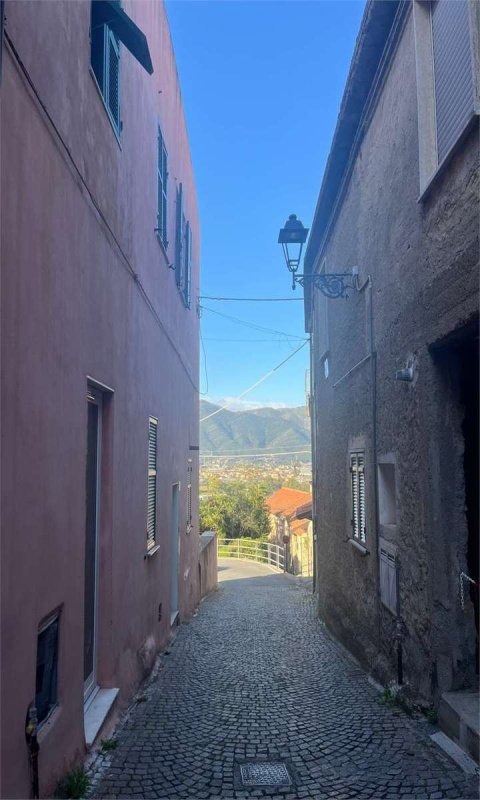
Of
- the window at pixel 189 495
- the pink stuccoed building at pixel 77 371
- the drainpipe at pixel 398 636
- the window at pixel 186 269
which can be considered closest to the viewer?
the pink stuccoed building at pixel 77 371

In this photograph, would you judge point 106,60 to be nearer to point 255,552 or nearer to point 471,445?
point 471,445

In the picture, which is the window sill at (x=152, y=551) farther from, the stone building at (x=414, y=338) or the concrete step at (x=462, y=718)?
the concrete step at (x=462, y=718)

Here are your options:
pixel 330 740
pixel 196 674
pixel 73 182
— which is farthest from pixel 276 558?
pixel 73 182

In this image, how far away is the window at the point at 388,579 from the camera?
17.7 feet

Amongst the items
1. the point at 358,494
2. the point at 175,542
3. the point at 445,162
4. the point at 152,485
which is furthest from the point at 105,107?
the point at 175,542

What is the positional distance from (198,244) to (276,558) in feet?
53.4

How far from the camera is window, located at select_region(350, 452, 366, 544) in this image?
723 centimetres

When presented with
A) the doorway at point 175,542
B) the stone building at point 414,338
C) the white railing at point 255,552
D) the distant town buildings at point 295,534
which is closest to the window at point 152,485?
the doorway at point 175,542

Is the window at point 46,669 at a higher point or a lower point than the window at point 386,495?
lower

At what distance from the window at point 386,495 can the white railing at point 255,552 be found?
1976 cm

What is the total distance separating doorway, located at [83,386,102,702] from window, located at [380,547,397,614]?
2603 mm

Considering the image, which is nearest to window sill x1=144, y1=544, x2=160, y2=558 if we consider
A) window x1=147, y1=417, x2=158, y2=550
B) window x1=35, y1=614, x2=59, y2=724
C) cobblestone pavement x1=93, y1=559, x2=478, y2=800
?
window x1=147, y1=417, x2=158, y2=550

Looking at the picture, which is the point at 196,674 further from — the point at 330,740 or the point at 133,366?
the point at 133,366

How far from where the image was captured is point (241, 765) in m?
3.76
